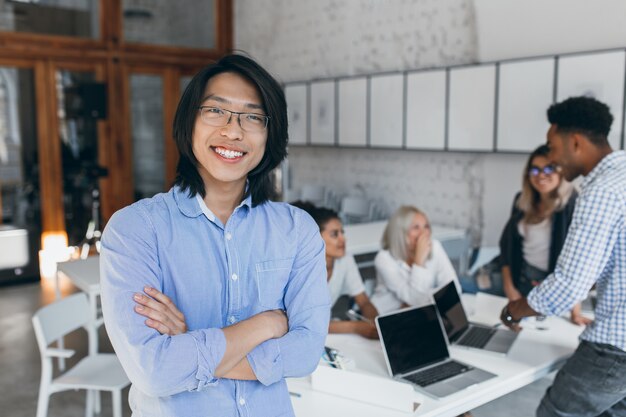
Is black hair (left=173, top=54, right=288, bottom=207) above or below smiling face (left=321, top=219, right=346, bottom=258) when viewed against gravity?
above

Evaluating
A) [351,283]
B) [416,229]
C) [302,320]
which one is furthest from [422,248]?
[302,320]

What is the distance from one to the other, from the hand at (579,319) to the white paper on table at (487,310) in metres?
0.35

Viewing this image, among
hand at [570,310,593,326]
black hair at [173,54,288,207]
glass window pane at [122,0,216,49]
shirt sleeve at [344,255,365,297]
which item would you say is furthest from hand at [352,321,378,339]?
glass window pane at [122,0,216,49]

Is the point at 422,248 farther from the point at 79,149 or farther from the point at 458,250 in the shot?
the point at 79,149

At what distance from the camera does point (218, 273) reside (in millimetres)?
1298

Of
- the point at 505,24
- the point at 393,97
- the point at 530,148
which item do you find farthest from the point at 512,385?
the point at 393,97

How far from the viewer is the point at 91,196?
321 inches

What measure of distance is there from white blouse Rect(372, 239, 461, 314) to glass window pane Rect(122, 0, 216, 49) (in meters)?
6.79

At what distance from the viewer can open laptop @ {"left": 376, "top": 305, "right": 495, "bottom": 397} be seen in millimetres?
2105

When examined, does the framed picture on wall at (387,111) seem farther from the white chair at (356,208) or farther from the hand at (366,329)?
the hand at (366,329)

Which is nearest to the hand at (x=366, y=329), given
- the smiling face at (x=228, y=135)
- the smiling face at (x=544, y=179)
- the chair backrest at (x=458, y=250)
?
the smiling face at (x=228, y=135)

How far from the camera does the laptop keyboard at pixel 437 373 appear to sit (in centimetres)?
210

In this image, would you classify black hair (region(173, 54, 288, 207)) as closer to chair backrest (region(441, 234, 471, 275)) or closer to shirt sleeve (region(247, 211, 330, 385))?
shirt sleeve (region(247, 211, 330, 385))

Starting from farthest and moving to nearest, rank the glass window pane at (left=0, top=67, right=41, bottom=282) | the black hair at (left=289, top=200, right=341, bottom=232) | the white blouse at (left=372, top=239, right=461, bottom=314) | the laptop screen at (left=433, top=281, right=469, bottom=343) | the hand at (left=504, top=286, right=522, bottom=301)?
1. the glass window pane at (left=0, top=67, right=41, bottom=282)
2. the hand at (left=504, top=286, right=522, bottom=301)
3. the white blouse at (left=372, top=239, right=461, bottom=314)
4. the black hair at (left=289, top=200, right=341, bottom=232)
5. the laptop screen at (left=433, top=281, right=469, bottom=343)
